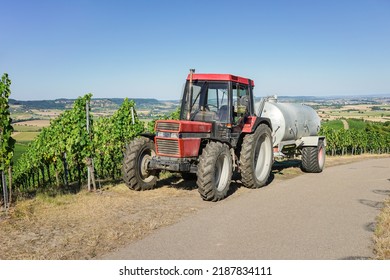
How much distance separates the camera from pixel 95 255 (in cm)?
539

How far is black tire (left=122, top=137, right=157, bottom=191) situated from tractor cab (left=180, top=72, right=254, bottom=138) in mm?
1194

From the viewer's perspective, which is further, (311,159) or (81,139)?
(311,159)

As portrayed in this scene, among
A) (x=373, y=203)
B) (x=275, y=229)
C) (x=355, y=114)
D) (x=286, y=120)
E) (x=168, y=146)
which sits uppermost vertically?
(x=286, y=120)

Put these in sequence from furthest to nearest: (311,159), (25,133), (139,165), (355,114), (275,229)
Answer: (355,114) → (25,133) → (311,159) → (139,165) → (275,229)

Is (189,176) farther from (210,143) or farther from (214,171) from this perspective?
(214,171)

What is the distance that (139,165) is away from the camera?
9523 millimetres

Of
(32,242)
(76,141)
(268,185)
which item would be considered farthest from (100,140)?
(32,242)

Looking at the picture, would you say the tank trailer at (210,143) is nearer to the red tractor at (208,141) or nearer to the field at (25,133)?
the red tractor at (208,141)

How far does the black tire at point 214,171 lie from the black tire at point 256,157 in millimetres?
752

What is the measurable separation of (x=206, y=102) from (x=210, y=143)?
4.89 feet

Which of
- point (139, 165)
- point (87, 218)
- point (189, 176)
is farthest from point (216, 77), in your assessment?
point (87, 218)

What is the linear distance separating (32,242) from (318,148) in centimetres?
1075

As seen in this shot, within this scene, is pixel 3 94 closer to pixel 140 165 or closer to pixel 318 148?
pixel 140 165

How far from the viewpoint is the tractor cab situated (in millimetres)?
9477
